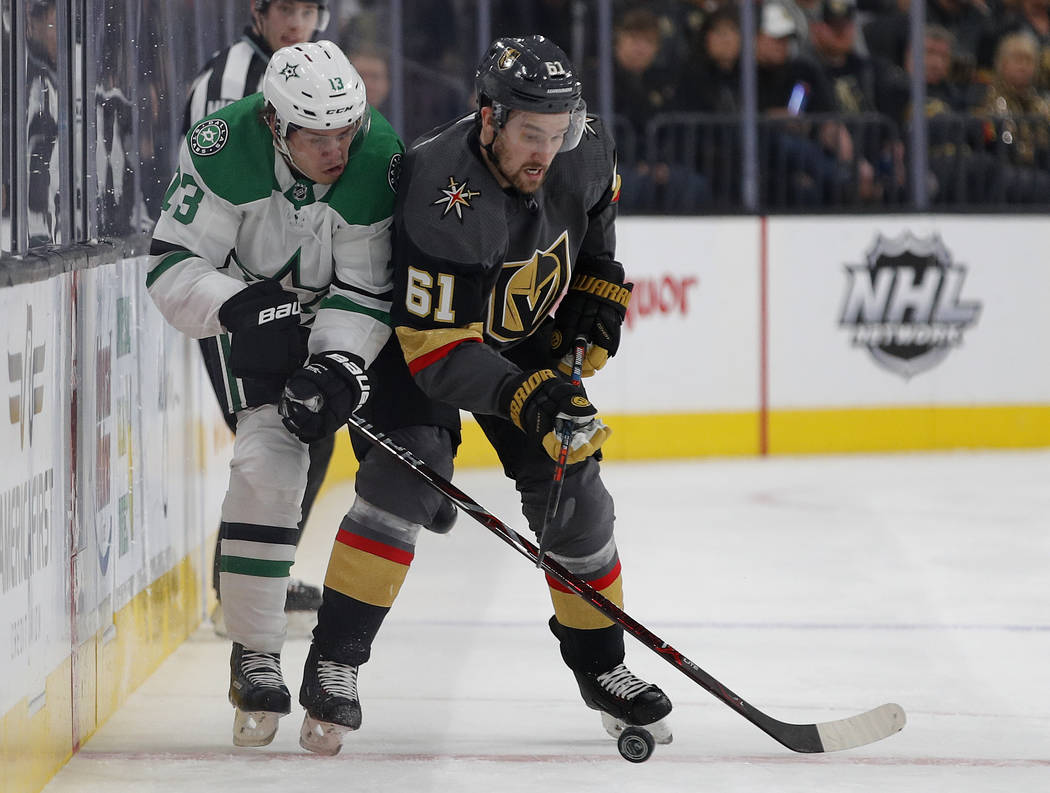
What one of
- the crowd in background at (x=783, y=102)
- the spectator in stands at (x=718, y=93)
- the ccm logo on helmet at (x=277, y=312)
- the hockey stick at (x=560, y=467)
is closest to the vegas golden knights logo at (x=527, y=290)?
the hockey stick at (x=560, y=467)

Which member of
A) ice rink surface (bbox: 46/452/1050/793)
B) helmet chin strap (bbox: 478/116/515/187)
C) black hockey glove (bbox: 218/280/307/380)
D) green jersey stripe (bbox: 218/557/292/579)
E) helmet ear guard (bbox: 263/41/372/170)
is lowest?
ice rink surface (bbox: 46/452/1050/793)

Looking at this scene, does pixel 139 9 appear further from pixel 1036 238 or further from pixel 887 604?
pixel 1036 238

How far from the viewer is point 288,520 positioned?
2717 mm

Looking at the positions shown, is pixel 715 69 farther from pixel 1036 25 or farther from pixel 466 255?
pixel 466 255

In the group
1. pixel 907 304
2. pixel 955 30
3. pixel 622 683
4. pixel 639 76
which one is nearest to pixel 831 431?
pixel 907 304

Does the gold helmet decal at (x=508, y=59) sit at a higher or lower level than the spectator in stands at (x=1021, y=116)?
lower

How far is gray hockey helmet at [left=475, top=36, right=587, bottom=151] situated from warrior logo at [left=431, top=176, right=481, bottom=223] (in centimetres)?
11

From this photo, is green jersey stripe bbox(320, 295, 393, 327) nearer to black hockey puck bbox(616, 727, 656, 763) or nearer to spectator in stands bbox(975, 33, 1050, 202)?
black hockey puck bbox(616, 727, 656, 763)

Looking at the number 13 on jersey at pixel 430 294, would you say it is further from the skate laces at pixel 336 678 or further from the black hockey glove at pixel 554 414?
the skate laces at pixel 336 678

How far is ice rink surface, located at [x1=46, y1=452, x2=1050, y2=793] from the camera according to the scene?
2629 millimetres

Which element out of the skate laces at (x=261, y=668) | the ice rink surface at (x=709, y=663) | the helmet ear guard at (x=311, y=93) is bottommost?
the ice rink surface at (x=709, y=663)

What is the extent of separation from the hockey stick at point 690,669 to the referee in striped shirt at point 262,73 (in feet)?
2.91

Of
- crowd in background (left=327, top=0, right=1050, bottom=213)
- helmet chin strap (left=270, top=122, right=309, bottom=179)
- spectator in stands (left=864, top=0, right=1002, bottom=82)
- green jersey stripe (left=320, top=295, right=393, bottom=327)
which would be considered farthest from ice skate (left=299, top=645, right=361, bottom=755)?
Result: spectator in stands (left=864, top=0, right=1002, bottom=82)

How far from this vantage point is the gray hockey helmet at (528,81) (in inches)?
98.0
